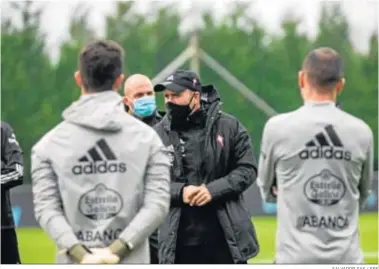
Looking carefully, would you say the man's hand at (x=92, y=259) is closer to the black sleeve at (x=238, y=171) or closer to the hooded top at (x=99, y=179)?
the hooded top at (x=99, y=179)

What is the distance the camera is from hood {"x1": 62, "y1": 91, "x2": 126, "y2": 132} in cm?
448

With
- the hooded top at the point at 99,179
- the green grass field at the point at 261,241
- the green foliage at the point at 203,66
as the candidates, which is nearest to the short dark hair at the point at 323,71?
the hooded top at the point at 99,179

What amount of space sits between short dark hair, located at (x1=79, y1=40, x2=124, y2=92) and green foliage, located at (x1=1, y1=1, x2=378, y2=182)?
10324 mm

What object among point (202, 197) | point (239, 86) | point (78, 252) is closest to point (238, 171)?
point (202, 197)

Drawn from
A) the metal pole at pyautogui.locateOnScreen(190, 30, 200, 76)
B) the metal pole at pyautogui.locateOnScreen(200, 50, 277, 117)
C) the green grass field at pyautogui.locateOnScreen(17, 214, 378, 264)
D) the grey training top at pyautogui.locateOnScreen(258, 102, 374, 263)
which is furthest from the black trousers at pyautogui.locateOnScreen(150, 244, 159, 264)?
the metal pole at pyautogui.locateOnScreen(200, 50, 277, 117)

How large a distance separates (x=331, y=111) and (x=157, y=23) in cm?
1085

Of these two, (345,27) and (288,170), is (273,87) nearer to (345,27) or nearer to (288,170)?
(345,27)

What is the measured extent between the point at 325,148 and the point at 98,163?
1.00 meters

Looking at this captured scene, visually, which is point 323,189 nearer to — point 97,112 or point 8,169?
point 97,112

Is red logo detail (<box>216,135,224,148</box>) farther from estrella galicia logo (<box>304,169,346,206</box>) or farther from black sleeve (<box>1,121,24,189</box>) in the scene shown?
estrella galicia logo (<box>304,169,346,206</box>)

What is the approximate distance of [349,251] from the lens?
15.8ft

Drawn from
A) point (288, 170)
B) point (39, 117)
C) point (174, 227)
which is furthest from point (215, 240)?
point (39, 117)

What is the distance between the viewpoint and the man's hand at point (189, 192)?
618cm

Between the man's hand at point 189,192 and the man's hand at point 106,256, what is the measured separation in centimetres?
177
